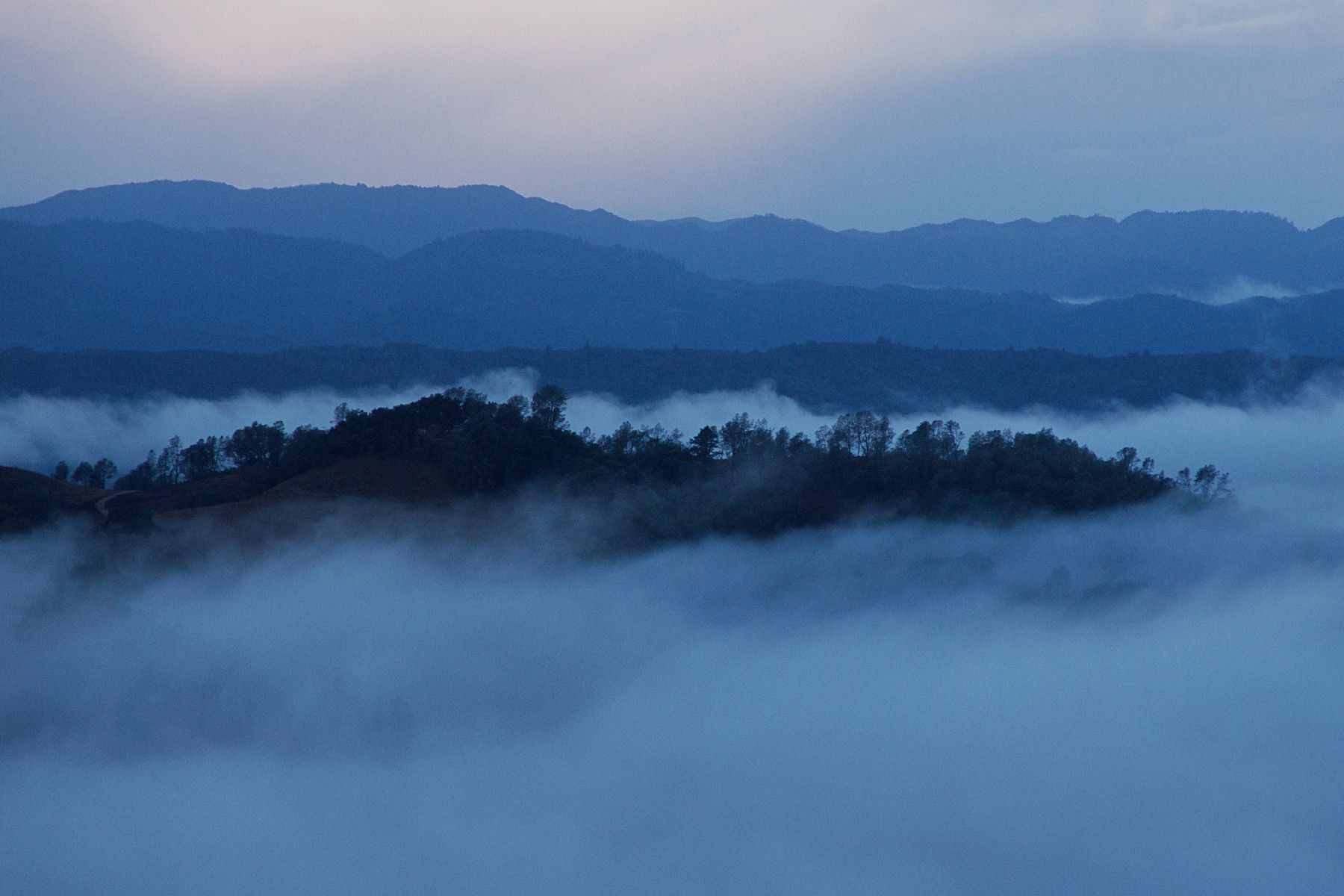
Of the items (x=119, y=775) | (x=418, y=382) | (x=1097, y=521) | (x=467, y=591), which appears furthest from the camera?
(x=418, y=382)

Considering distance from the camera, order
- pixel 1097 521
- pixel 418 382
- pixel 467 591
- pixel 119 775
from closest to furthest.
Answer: pixel 119 775
pixel 467 591
pixel 1097 521
pixel 418 382

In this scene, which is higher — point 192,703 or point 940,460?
point 940,460

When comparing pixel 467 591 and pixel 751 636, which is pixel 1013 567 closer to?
pixel 751 636

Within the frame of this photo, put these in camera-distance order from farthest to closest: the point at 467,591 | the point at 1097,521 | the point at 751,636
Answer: the point at 1097,521
the point at 751,636
the point at 467,591

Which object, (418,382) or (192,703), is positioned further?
(418,382)

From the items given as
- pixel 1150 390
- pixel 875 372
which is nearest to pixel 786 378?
pixel 875 372

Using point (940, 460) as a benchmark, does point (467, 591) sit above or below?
below

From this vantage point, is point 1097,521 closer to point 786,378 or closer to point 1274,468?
point 1274,468

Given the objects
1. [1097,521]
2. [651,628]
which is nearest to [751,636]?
[651,628]

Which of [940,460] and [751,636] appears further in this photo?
[940,460]
